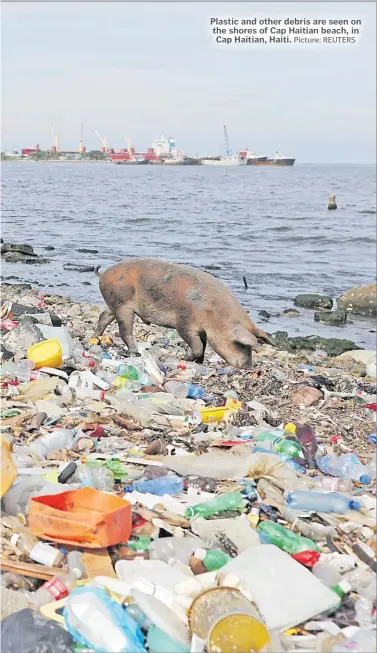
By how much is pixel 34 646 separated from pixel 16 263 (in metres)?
19.5

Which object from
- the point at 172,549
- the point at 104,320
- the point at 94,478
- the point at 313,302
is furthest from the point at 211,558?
the point at 313,302

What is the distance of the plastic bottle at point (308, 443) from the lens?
572 cm

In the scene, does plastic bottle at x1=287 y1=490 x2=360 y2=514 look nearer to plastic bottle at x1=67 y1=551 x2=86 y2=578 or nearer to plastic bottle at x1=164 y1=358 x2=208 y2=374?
plastic bottle at x1=67 y1=551 x2=86 y2=578

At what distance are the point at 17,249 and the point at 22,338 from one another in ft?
51.4

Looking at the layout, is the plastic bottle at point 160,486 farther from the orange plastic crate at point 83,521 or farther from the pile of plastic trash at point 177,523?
the orange plastic crate at point 83,521

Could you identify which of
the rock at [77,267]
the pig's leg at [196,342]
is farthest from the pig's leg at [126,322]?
the rock at [77,267]

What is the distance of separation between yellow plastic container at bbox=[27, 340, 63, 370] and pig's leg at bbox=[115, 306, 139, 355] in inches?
100

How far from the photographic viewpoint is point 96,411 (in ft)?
20.9

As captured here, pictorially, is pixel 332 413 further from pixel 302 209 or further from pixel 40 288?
pixel 302 209

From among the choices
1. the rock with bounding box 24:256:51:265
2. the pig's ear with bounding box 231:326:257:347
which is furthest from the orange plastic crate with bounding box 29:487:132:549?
the rock with bounding box 24:256:51:265

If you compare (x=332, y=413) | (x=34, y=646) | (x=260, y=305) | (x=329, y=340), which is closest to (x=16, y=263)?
(x=260, y=305)

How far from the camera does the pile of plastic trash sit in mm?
3395

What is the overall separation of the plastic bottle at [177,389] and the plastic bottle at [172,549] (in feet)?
11.2

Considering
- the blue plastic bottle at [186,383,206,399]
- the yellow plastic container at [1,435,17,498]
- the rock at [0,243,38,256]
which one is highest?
the yellow plastic container at [1,435,17,498]
